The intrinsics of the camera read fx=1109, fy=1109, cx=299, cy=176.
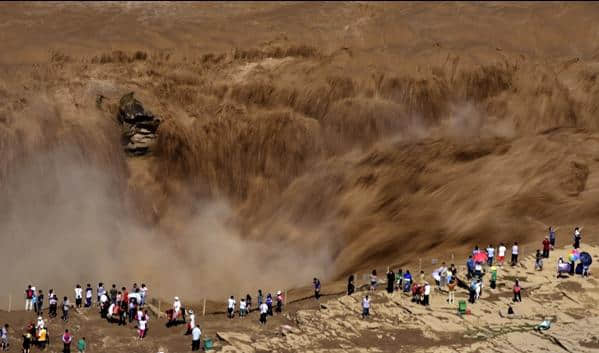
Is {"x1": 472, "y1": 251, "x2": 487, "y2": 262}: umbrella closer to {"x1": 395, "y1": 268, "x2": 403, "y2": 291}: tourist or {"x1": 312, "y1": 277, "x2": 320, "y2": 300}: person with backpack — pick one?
{"x1": 395, "y1": 268, "x2": 403, "y2": 291}: tourist

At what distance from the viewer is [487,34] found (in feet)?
220

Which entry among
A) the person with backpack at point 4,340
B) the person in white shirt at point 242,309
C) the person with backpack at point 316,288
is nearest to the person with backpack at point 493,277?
the person with backpack at point 316,288

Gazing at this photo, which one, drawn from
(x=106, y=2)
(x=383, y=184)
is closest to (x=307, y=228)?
(x=383, y=184)

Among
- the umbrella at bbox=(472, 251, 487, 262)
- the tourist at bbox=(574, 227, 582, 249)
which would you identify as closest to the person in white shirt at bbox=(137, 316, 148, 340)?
the umbrella at bbox=(472, 251, 487, 262)

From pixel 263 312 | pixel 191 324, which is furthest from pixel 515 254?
pixel 191 324

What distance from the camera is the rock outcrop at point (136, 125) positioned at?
212ft

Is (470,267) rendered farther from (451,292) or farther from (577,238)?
(577,238)

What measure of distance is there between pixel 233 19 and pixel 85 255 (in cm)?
2049

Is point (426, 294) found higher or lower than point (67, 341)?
higher

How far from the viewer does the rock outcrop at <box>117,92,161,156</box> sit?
64.6 metres

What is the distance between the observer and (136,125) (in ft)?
212

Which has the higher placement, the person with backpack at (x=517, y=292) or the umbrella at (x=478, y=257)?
the umbrella at (x=478, y=257)

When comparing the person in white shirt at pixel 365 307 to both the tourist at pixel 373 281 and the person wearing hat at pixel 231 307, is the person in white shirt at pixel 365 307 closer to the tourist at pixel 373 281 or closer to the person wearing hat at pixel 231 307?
the tourist at pixel 373 281

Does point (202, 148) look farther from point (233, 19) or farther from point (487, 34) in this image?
point (487, 34)
